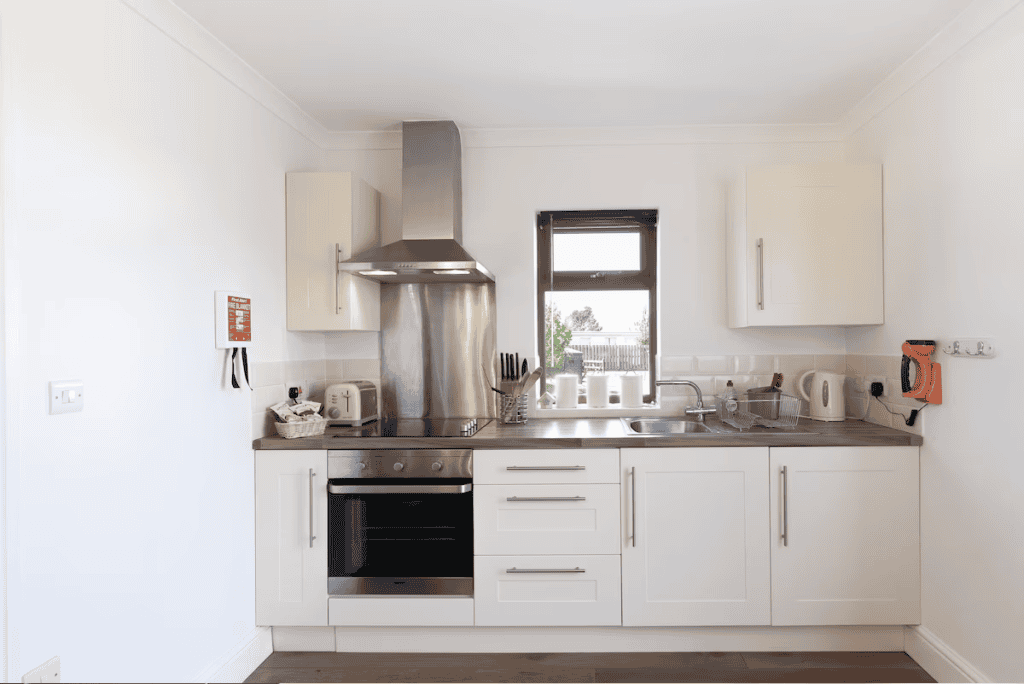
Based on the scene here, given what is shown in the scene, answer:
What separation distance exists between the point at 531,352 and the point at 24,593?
2.40m

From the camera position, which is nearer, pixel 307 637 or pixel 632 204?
pixel 307 637

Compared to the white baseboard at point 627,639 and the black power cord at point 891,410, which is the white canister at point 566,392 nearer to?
the white baseboard at point 627,639

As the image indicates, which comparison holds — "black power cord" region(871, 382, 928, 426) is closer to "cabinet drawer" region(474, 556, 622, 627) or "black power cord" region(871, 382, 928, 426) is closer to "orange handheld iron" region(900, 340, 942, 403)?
"orange handheld iron" region(900, 340, 942, 403)

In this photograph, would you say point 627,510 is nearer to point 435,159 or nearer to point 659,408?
point 659,408

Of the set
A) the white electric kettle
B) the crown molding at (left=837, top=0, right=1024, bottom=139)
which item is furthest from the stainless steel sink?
the crown molding at (left=837, top=0, right=1024, bottom=139)

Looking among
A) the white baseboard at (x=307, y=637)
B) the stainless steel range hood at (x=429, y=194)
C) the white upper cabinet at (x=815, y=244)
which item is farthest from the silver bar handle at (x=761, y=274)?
the white baseboard at (x=307, y=637)

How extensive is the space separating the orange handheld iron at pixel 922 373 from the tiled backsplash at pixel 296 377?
2.51 meters

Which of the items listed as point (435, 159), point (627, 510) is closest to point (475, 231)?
point (435, 159)

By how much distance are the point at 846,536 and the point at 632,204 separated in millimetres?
1900

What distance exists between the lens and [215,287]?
2.46 metres

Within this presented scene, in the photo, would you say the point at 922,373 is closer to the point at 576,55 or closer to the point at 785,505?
the point at 785,505

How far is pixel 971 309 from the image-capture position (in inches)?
91.5

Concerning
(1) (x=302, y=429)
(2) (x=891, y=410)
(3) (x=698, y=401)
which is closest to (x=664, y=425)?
(3) (x=698, y=401)

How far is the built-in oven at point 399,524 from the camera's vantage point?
277 centimetres
